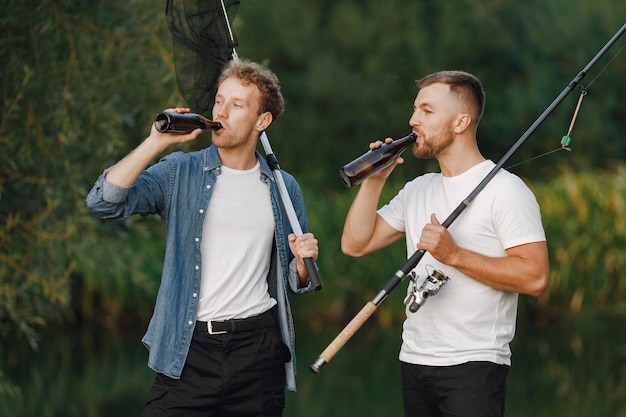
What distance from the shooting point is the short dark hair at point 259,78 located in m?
3.86

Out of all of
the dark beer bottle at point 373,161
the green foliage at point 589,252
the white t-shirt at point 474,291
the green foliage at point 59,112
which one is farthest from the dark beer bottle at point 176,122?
the green foliage at point 589,252

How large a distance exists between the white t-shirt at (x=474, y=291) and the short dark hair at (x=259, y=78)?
2.18ft

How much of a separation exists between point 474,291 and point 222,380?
33.3 inches

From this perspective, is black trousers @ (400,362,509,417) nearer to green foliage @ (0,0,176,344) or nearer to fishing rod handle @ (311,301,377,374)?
fishing rod handle @ (311,301,377,374)

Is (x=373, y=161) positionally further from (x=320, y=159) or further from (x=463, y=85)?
(x=320, y=159)

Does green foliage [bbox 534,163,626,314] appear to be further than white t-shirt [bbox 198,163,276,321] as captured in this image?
Yes

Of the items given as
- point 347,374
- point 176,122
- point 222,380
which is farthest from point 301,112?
point 176,122

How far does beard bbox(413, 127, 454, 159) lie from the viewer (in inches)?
146

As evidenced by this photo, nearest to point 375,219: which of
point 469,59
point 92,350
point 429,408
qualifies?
point 429,408

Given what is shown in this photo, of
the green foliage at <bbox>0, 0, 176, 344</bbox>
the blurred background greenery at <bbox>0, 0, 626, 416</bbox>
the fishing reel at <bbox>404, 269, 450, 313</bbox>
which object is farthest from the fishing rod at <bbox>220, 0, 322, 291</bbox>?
the green foliage at <bbox>0, 0, 176, 344</bbox>

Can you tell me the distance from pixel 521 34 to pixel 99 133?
13.7 meters

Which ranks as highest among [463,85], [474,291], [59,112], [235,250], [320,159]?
[320,159]

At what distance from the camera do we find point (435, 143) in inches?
146

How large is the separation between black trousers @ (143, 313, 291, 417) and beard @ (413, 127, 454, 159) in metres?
0.76
